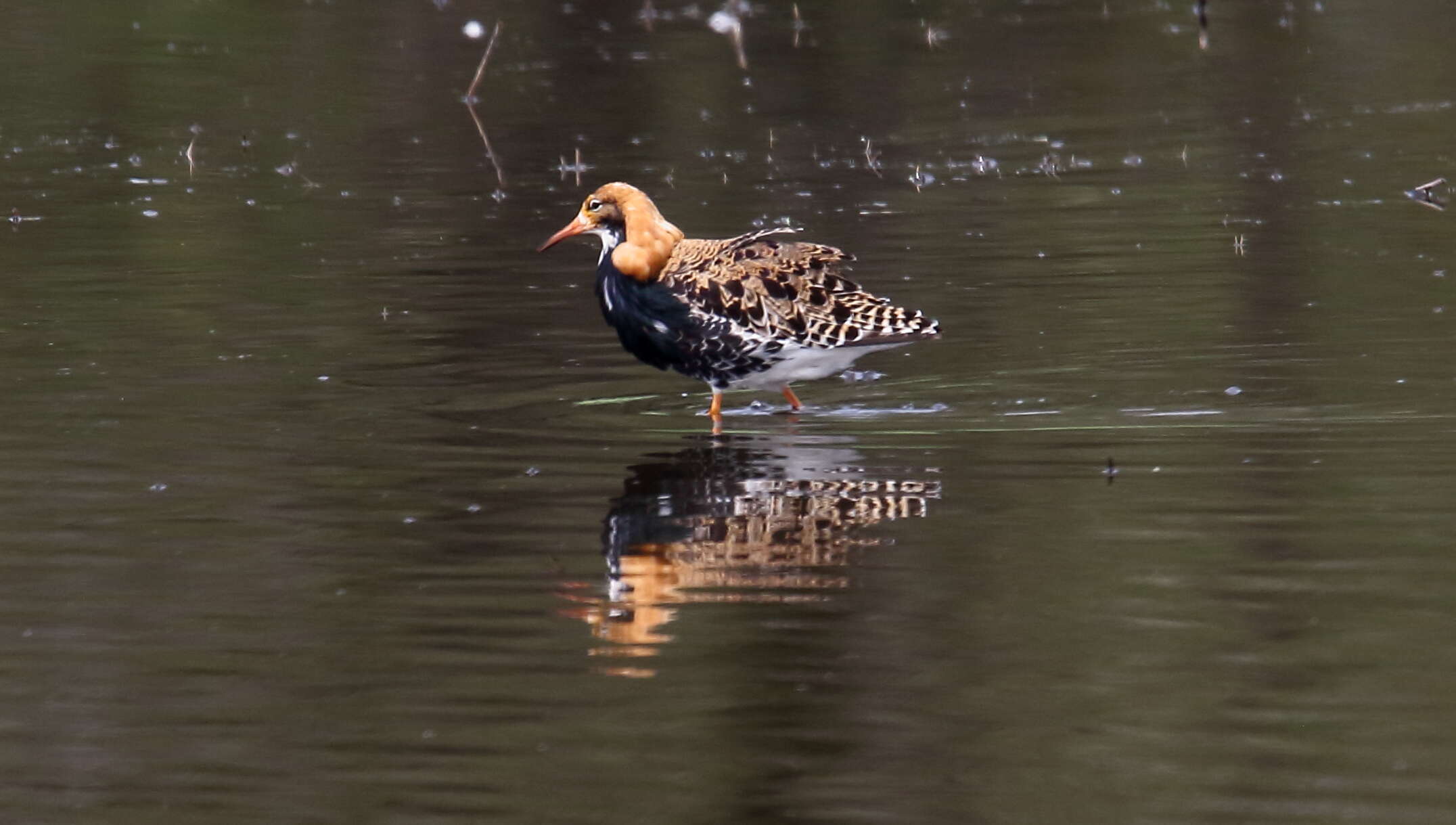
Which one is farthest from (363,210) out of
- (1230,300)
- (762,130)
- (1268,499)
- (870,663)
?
(870,663)

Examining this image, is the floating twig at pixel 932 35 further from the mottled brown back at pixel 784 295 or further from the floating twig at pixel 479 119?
the mottled brown back at pixel 784 295

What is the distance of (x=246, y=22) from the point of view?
3222cm

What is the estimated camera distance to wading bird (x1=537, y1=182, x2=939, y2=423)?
12.3m

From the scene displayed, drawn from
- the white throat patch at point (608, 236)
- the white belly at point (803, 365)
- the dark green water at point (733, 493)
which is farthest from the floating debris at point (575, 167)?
the white belly at point (803, 365)

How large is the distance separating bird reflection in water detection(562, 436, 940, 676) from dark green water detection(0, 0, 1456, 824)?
0.03 m

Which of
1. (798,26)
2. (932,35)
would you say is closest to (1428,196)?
(932,35)

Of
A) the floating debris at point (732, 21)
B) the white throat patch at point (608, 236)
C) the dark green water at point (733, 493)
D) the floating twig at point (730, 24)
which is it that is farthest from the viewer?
the floating twig at point (730, 24)

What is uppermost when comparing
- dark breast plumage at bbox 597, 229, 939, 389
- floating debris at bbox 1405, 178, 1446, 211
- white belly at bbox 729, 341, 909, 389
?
floating debris at bbox 1405, 178, 1446, 211

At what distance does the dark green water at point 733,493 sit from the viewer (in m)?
6.93

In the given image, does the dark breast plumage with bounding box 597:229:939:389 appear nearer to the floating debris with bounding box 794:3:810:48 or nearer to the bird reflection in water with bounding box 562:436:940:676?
the bird reflection in water with bounding box 562:436:940:676

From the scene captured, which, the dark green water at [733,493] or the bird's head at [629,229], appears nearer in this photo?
the dark green water at [733,493]

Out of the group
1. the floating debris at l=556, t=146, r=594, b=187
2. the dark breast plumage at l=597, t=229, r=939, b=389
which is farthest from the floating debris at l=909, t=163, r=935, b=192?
the dark breast plumage at l=597, t=229, r=939, b=389

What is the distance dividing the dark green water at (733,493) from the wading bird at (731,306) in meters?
0.32

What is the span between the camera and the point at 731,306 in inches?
484
